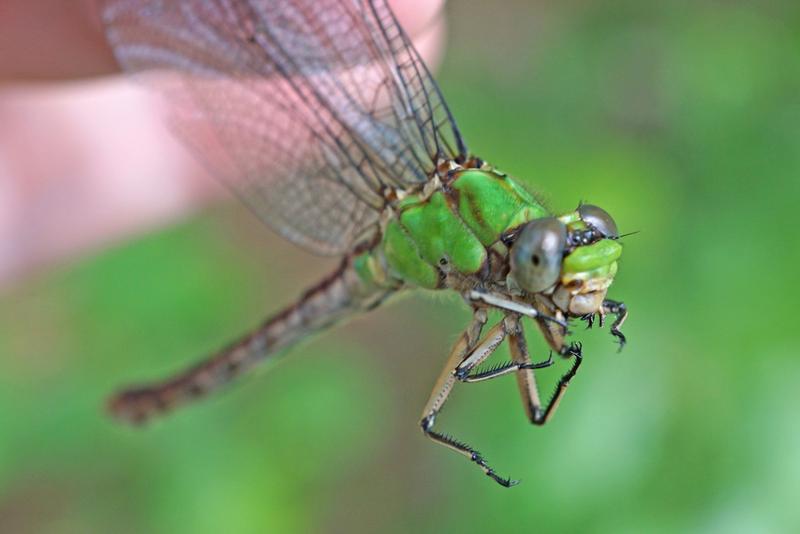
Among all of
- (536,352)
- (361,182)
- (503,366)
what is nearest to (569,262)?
(503,366)

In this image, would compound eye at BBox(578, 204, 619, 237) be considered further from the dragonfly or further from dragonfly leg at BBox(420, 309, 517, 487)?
dragonfly leg at BBox(420, 309, 517, 487)

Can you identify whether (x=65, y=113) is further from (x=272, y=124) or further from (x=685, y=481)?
(x=685, y=481)

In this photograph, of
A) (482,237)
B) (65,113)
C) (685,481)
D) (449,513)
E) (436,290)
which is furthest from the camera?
(65,113)

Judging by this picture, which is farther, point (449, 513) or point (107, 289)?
point (107, 289)

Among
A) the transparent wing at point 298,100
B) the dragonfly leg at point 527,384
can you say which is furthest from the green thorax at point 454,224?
the dragonfly leg at point 527,384

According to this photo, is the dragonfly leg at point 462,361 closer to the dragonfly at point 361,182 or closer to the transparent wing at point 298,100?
the dragonfly at point 361,182

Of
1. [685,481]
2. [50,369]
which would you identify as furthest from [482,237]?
[50,369]

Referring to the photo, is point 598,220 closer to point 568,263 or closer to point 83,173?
point 568,263

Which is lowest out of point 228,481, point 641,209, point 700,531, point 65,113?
point 700,531
